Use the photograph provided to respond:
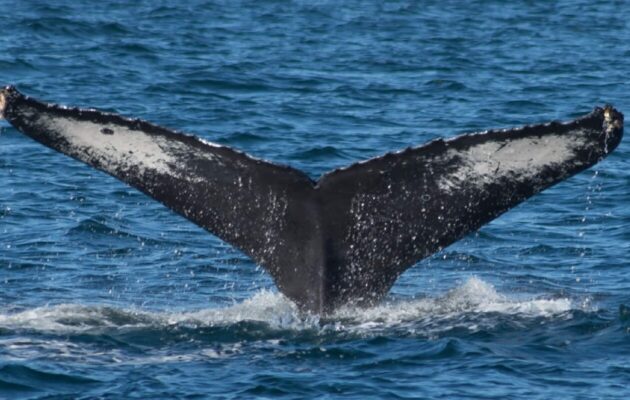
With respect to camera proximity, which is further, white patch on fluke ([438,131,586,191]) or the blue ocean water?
the blue ocean water

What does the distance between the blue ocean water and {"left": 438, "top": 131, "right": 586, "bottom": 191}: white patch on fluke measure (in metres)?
1.33

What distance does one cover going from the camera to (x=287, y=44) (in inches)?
1177

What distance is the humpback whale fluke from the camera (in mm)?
9094

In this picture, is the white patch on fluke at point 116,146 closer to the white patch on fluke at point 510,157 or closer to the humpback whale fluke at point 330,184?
the humpback whale fluke at point 330,184

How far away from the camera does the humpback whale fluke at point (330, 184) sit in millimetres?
9094

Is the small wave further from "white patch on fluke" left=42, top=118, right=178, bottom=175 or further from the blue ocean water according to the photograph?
"white patch on fluke" left=42, top=118, right=178, bottom=175

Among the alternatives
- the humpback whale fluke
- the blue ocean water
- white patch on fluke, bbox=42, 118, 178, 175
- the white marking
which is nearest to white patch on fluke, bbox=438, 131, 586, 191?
the humpback whale fluke

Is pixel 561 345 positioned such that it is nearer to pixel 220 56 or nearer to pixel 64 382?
pixel 64 382

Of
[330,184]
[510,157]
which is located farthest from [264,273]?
[510,157]

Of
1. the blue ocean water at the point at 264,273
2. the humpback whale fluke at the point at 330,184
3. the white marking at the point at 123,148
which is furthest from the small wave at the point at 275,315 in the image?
the white marking at the point at 123,148

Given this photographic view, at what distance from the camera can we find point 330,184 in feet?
30.5

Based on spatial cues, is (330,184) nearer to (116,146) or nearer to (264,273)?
(116,146)

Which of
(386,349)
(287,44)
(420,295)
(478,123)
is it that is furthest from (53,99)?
Answer: (386,349)

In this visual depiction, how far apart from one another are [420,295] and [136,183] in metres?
3.45
